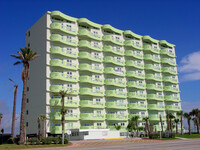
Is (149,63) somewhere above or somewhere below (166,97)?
above

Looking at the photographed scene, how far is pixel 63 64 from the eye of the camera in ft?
228

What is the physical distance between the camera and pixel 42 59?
68.9 meters

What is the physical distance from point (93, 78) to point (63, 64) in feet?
37.2

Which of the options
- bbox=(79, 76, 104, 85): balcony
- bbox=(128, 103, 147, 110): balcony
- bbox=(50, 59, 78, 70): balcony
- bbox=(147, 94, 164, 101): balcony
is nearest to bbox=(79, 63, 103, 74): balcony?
bbox=(50, 59, 78, 70): balcony

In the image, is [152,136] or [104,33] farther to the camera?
[104,33]

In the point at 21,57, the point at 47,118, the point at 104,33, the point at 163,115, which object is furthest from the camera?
the point at 163,115

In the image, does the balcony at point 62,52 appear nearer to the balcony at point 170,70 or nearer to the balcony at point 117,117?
the balcony at point 117,117

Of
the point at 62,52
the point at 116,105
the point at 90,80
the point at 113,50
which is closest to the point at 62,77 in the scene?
the point at 62,52

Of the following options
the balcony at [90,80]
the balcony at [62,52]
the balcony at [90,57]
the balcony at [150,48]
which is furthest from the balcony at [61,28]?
the balcony at [150,48]

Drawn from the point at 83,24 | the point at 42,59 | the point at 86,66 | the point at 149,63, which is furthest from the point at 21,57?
the point at 149,63

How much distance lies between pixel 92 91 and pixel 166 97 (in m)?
35.6

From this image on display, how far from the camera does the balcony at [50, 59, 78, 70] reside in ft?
220

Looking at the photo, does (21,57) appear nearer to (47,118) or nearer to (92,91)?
(47,118)

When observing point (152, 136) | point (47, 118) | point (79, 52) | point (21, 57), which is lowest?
point (152, 136)
